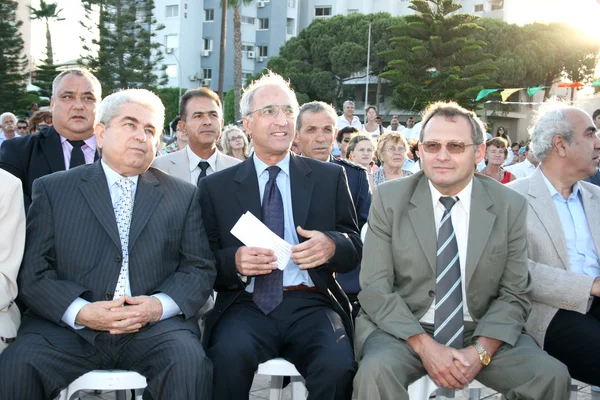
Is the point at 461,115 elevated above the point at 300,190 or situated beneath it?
elevated above

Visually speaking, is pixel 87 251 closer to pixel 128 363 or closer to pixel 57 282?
pixel 57 282

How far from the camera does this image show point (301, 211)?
→ 349 centimetres

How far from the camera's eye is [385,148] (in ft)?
23.7

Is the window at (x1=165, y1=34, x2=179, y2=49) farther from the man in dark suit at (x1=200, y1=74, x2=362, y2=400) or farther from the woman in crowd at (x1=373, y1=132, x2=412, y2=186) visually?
the man in dark suit at (x1=200, y1=74, x2=362, y2=400)

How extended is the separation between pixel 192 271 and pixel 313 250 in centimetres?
62

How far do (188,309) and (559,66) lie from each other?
5201 cm

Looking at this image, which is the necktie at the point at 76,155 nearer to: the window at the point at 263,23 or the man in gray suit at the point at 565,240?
the man in gray suit at the point at 565,240

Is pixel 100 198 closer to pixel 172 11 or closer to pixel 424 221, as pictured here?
pixel 424 221

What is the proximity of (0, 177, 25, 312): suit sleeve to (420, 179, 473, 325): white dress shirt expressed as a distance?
201cm

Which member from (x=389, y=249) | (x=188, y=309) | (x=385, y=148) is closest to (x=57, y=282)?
(x=188, y=309)

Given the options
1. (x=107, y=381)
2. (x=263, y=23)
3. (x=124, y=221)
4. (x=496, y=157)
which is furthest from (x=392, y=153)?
(x=263, y=23)

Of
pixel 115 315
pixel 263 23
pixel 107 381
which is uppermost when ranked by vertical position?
pixel 263 23

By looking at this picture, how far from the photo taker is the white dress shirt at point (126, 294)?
2967 mm

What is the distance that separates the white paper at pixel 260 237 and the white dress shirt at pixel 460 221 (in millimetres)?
770
